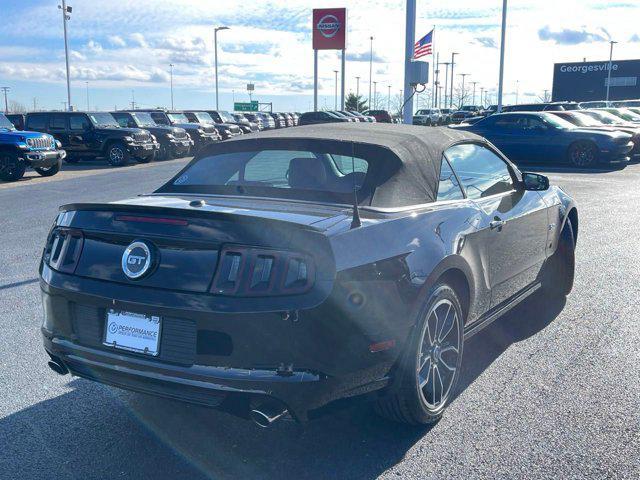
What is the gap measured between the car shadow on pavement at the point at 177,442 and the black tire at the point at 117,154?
65.5 ft

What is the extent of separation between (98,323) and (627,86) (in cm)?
9435

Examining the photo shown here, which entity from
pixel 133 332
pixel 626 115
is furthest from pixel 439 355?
pixel 626 115

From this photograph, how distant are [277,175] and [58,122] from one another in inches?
842

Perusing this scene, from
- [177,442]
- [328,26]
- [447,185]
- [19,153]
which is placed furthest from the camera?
[328,26]

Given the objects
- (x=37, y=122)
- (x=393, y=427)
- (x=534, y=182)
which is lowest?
(x=393, y=427)

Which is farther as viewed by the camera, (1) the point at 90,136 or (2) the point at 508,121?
(1) the point at 90,136

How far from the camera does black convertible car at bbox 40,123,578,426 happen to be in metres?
3.08

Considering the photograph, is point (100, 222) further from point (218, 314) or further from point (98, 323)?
point (218, 314)

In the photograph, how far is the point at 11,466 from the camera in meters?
3.34

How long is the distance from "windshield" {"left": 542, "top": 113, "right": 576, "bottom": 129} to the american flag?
400 centimetres

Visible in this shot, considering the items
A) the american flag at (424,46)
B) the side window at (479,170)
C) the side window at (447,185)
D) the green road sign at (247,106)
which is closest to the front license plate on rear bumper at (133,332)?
the side window at (447,185)

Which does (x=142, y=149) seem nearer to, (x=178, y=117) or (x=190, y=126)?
(x=190, y=126)

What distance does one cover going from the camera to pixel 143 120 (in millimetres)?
26844

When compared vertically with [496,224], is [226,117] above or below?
below
